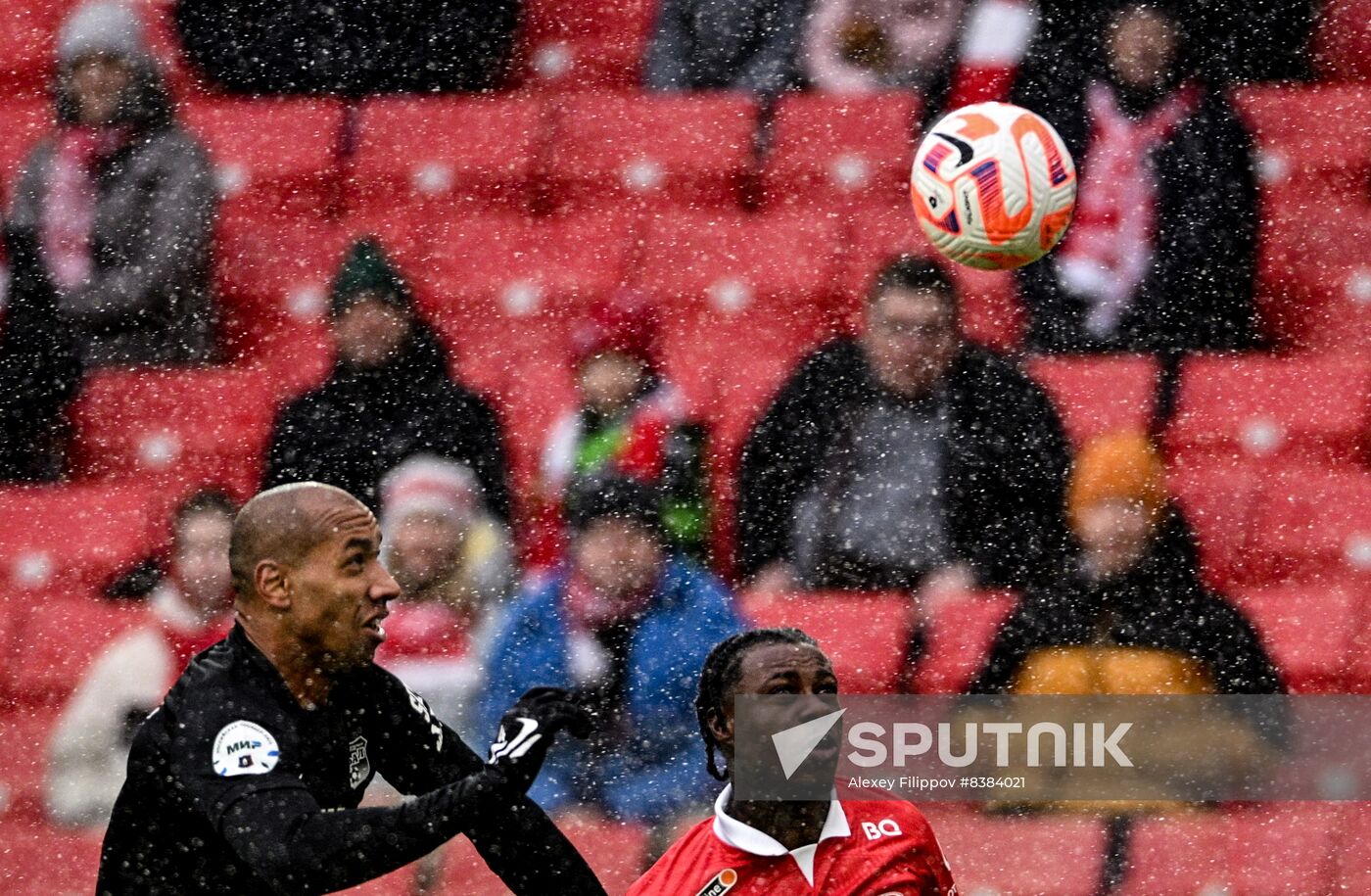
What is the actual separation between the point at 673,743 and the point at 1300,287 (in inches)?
90.8

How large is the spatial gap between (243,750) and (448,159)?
11.3 ft

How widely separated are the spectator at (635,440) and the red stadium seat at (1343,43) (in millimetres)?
2217

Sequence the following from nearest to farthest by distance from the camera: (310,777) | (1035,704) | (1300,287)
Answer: (310,777)
(1035,704)
(1300,287)

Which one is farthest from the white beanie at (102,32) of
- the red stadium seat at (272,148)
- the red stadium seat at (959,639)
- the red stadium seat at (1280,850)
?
the red stadium seat at (1280,850)

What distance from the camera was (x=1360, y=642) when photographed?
564cm

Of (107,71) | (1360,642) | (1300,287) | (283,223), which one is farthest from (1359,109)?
(107,71)

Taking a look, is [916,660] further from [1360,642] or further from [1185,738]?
[1360,642]

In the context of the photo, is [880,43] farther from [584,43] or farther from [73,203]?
[73,203]

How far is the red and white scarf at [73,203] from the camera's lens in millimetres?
6129

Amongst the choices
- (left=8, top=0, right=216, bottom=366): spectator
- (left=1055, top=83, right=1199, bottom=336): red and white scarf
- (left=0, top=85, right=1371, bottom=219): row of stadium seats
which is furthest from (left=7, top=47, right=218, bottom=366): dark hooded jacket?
(left=1055, top=83, right=1199, bottom=336): red and white scarf

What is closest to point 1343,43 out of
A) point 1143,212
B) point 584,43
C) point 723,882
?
point 1143,212

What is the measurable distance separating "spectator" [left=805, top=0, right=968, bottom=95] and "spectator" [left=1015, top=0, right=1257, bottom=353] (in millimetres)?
366

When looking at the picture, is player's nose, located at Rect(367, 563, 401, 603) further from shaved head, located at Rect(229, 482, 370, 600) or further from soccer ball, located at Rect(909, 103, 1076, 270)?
soccer ball, located at Rect(909, 103, 1076, 270)

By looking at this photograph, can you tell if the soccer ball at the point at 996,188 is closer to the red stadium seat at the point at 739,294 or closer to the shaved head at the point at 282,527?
the red stadium seat at the point at 739,294
